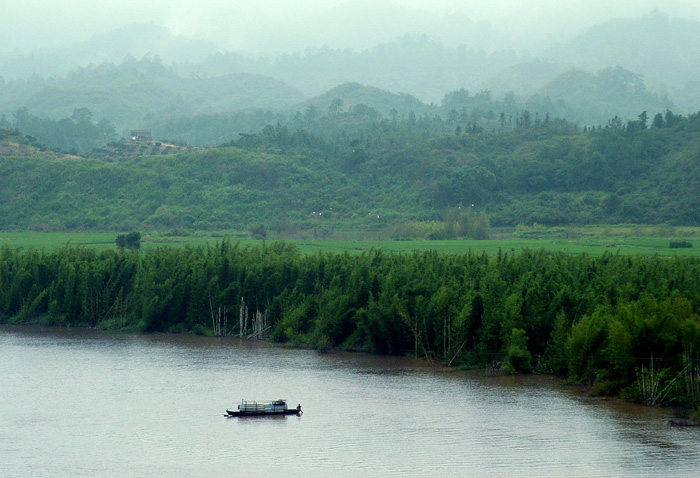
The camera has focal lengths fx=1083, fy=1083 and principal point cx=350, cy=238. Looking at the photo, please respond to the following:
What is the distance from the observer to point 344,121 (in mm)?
121375

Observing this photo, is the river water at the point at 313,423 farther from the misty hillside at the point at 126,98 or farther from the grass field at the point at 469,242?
the misty hillside at the point at 126,98

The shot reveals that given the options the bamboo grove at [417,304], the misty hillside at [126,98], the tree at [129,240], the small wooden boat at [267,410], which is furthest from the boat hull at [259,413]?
the misty hillside at [126,98]

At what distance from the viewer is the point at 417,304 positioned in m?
32.9

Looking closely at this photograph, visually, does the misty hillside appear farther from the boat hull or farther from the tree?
the boat hull

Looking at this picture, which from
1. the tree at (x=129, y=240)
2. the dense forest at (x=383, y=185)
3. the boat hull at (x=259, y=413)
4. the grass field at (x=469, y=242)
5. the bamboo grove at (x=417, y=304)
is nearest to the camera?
the boat hull at (x=259, y=413)

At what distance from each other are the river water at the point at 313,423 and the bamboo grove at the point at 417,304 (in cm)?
92

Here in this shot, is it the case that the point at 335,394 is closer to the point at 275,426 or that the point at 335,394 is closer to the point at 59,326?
the point at 275,426

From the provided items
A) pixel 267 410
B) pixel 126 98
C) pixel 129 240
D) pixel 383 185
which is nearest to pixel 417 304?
pixel 267 410

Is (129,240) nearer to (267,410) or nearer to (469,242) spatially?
(469,242)

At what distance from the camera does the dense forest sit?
6938cm

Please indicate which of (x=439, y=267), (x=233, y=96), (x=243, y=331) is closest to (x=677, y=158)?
(x=439, y=267)

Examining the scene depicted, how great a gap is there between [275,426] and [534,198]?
172 ft

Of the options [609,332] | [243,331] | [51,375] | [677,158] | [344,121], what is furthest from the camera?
[344,121]

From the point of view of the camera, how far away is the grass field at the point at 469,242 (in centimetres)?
5434
